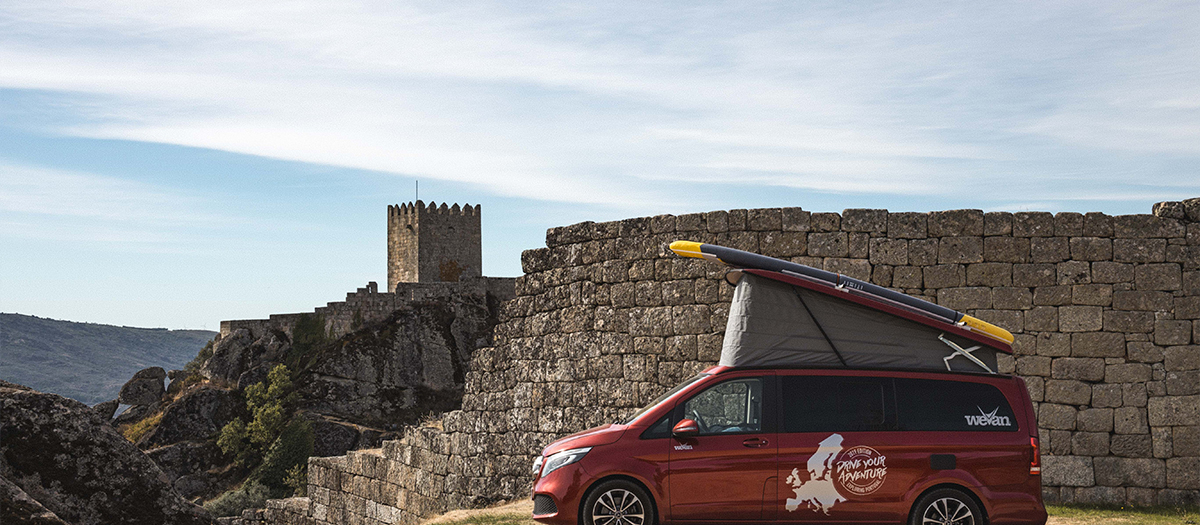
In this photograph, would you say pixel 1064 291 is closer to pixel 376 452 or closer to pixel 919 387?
pixel 919 387

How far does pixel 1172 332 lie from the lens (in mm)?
11102

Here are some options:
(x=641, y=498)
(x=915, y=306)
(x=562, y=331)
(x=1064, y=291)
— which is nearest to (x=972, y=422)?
(x=915, y=306)

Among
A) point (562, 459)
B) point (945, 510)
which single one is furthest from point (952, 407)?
point (562, 459)

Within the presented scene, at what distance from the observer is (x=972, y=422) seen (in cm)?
800

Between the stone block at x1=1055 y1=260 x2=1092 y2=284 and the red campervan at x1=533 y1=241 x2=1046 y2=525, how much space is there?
3.57m

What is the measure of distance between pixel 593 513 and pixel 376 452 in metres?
10.0

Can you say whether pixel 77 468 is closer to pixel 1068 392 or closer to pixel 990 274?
pixel 990 274

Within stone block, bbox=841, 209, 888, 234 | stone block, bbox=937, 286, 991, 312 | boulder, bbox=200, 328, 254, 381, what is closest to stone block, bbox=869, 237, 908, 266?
stone block, bbox=841, 209, 888, 234

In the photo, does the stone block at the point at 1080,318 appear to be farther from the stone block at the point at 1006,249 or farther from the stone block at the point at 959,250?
the stone block at the point at 959,250

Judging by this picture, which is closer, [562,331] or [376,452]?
[562,331]

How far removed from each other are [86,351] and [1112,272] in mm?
177689

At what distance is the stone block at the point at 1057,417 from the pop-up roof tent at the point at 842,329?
3079 mm

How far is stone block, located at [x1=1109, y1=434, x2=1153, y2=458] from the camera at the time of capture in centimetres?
1104

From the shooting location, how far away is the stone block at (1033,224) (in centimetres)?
1136
